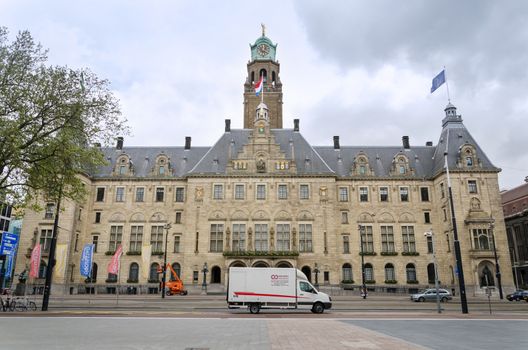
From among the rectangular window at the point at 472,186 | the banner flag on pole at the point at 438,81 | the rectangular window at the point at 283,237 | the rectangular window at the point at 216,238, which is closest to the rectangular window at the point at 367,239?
the rectangular window at the point at 283,237

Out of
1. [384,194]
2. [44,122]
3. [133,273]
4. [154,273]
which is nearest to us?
[44,122]

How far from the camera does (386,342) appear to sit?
11508 mm

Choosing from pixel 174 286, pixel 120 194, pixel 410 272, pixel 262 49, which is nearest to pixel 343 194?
pixel 410 272

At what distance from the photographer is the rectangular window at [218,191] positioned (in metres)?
51.8

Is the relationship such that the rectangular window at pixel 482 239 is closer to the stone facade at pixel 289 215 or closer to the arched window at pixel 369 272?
the stone facade at pixel 289 215

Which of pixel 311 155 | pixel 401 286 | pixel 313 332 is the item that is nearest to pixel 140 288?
pixel 311 155

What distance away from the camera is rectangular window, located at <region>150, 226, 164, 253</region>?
51844mm

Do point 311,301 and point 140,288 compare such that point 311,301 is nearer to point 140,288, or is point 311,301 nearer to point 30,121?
point 30,121

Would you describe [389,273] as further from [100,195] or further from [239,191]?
[100,195]

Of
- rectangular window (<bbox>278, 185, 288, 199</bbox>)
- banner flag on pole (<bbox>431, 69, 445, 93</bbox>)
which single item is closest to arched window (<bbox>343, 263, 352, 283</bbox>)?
rectangular window (<bbox>278, 185, 288, 199</bbox>)

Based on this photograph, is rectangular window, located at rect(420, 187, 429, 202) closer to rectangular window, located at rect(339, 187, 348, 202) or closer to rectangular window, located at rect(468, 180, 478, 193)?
rectangular window, located at rect(468, 180, 478, 193)

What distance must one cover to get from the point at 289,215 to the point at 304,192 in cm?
387

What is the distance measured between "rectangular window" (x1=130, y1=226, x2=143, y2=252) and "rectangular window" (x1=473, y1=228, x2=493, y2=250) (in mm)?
43654

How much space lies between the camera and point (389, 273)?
50625 mm
